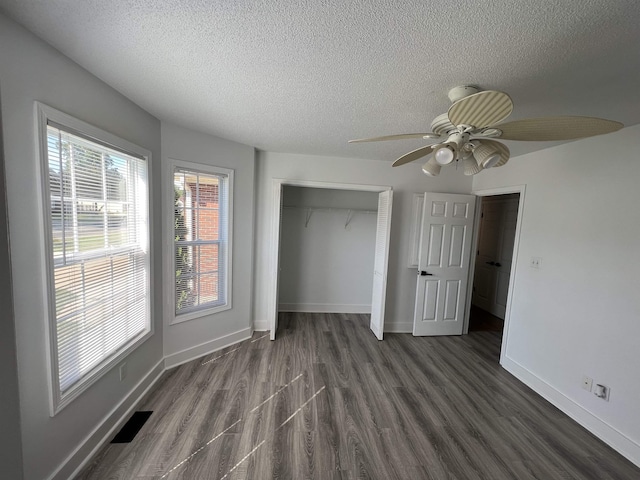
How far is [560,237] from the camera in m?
2.30

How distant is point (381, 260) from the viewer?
3.35 meters

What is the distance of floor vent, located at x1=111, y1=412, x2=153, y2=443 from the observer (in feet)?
5.55

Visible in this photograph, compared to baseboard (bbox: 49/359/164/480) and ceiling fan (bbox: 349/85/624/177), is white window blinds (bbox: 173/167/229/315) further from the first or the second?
ceiling fan (bbox: 349/85/624/177)

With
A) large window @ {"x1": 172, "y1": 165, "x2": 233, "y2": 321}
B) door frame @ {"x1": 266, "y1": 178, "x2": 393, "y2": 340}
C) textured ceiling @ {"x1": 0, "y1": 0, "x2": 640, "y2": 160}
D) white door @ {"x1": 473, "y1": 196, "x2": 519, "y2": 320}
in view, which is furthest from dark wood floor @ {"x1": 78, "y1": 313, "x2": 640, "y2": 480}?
textured ceiling @ {"x1": 0, "y1": 0, "x2": 640, "y2": 160}

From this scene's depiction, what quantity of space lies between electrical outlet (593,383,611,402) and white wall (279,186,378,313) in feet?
8.61

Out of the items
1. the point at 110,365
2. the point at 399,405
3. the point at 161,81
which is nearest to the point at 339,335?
the point at 399,405

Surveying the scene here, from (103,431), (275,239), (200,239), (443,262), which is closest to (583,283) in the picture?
(443,262)

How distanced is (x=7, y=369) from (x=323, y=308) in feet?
11.3

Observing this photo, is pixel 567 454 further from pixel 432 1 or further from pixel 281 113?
pixel 281 113

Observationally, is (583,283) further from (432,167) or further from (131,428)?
(131,428)

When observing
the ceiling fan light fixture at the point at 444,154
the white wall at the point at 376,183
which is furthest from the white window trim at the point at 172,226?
the ceiling fan light fixture at the point at 444,154

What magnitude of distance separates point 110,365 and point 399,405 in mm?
2288

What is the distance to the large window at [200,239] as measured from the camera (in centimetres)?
244

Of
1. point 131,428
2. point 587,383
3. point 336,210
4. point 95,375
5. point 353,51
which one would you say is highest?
point 353,51
